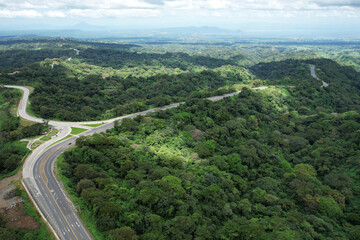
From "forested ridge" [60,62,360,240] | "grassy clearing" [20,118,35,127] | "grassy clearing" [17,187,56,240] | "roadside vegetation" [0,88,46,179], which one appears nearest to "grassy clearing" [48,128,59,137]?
"roadside vegetation" [0,88,46,179]

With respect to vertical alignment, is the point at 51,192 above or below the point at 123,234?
above

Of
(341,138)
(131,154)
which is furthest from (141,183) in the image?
(341,138)

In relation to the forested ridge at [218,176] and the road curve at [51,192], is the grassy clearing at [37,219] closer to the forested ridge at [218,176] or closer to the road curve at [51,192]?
the road curve at [51,192]

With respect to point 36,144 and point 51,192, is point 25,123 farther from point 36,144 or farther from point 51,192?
point 51,192

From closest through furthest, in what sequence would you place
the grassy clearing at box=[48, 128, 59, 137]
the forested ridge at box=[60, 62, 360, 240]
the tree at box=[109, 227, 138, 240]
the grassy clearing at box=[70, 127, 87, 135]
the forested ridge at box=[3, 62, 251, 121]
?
the tree at box=[109, 227, 138, 240]
the forested ridge at box=[60, 62, 360, 240]
the grassy clearing at box=[48, 128, 59, 137]
the grassy clearing at box=[70, 127, 87, 135]
the forested ridge at box=[3, 62, 251, 121]

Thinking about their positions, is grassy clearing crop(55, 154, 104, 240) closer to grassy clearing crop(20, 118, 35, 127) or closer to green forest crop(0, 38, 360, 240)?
green forest crop(0, 38, 360, 240)

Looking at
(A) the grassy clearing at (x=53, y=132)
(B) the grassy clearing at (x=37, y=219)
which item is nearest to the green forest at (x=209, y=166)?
(A) the grassy clearing at (x=53, y=132)

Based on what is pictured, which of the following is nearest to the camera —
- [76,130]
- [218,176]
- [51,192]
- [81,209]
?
Answer: [81,209]

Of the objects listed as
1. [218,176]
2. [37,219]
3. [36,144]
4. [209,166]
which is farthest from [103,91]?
[37,219]
